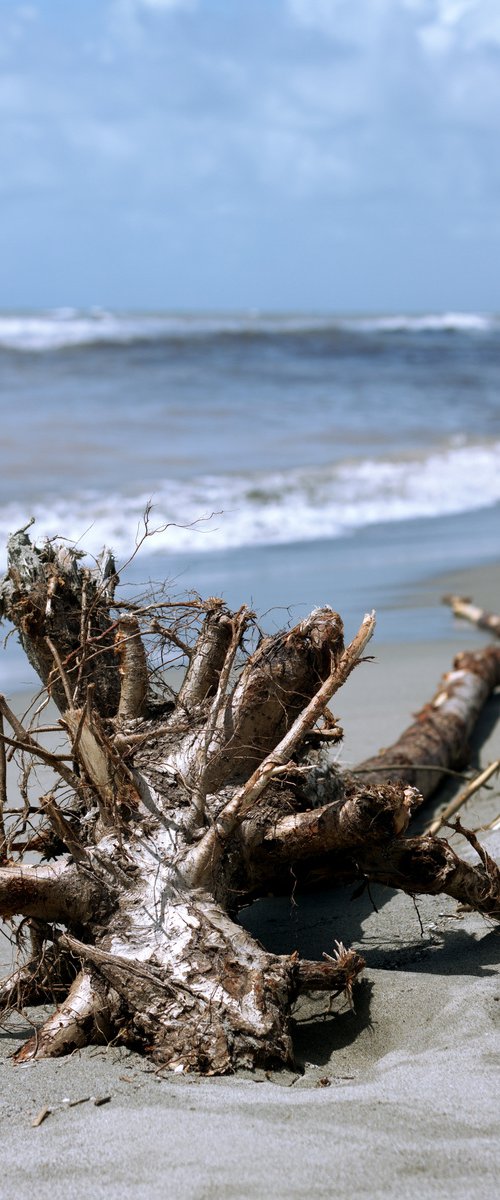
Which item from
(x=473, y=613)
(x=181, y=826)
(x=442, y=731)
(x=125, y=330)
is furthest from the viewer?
(x=125, y=330)

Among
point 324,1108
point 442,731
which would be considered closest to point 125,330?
point 442,731

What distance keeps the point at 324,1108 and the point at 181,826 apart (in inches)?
35.9

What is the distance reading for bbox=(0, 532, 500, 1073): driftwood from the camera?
2.69 m

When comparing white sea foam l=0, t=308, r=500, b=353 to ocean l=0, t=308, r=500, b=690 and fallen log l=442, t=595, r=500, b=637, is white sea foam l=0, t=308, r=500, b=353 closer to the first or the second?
ocean l=0, t=308, r=500, b=690

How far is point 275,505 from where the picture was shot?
1122 centimetres

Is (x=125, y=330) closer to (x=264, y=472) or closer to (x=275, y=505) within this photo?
(x=264, y=472)

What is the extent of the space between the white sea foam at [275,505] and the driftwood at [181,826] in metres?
5.43

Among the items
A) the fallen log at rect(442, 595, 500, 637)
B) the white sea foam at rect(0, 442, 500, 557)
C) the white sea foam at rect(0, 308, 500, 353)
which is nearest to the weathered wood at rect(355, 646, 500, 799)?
the fallen log at rect(442, 595, 500, 637)

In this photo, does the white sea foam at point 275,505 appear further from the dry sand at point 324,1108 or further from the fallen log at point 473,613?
the dry sand at point 324,1108

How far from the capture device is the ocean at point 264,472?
8.15m

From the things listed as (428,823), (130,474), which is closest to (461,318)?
(130,474)

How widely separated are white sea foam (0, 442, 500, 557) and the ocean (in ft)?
0.10

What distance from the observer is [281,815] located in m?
3.20

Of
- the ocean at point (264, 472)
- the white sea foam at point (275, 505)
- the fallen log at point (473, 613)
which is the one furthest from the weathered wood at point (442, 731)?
the white sea foam at point (275, 505)
